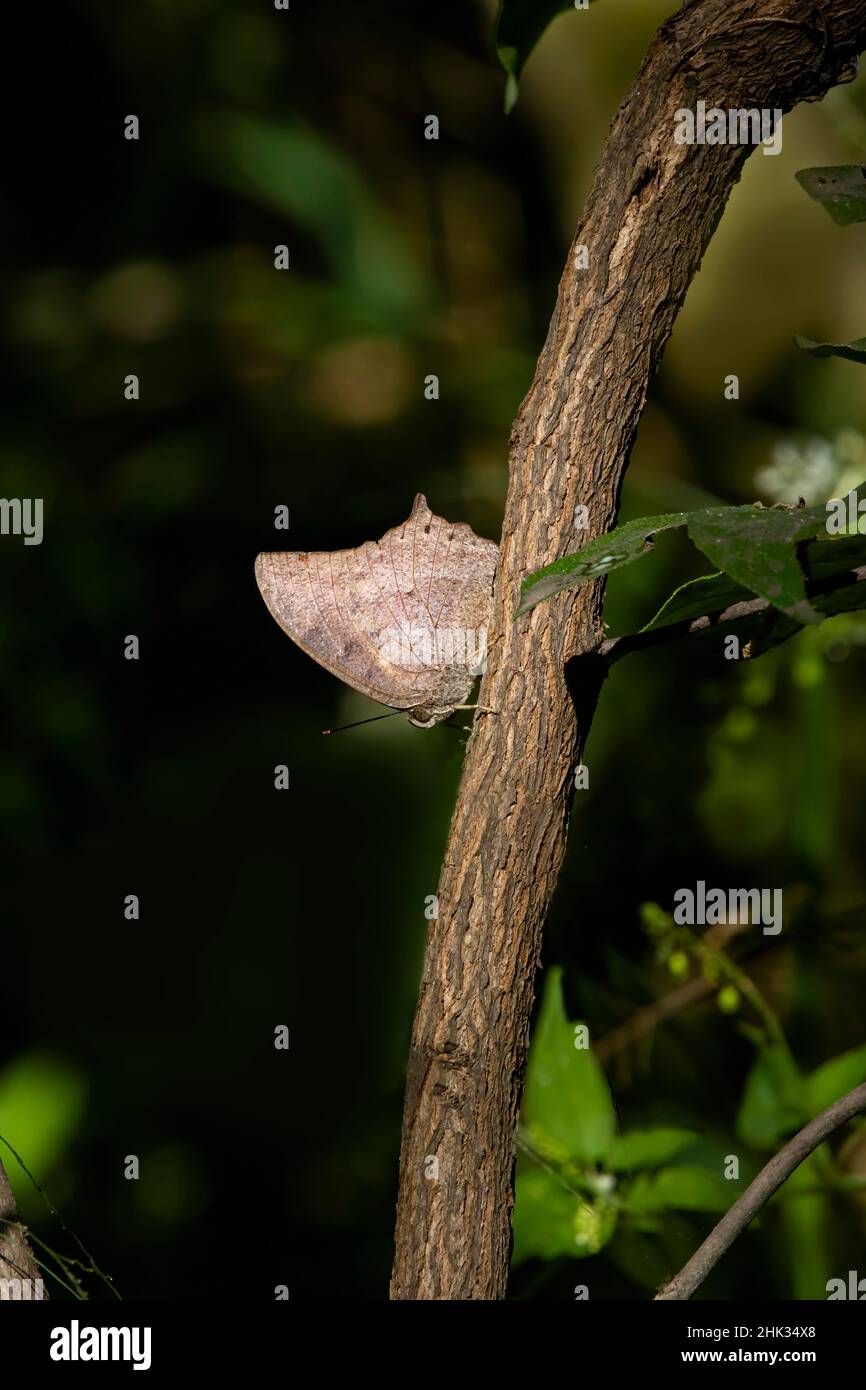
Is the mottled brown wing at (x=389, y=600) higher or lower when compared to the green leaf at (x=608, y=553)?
higher

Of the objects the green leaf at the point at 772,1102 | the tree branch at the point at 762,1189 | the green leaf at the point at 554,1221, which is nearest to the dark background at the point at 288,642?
the green leaf at the point at 772,1102

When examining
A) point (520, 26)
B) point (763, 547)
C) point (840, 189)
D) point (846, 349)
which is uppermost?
point (520, 26)

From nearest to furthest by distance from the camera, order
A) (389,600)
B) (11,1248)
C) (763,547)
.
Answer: (763,547) < (11,1248) < (389,600)

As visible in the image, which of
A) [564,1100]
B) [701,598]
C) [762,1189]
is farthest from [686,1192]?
[701,598]

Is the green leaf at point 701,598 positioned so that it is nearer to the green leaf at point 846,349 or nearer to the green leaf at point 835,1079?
the green leaf at point 846,349

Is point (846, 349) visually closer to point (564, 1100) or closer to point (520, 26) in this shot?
point (520, 26)

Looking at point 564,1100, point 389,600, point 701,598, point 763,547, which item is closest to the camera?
point 763,547

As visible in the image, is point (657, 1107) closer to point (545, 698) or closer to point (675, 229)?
point (545, 698)
